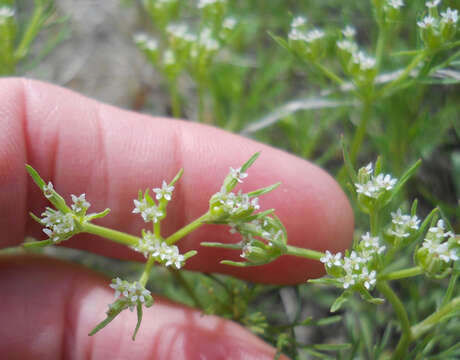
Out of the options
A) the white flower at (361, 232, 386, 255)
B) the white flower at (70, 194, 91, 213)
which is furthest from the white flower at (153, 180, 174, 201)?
the white flower at (361, 232, 386, 255)

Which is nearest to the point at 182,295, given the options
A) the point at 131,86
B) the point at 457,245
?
the point at 457,245

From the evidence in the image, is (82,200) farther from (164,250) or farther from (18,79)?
(18,79)

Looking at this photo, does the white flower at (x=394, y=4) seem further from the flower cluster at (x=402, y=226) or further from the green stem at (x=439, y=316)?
the green stem at (x=439, y=316)

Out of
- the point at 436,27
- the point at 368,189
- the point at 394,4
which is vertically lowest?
the point at 368,189

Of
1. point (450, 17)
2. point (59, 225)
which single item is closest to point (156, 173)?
point (59, 225)

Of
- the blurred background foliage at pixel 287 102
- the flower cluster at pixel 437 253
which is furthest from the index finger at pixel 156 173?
the flower cluster at pixel 437 253

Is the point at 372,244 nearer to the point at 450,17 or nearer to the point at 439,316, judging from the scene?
the point at 439,316

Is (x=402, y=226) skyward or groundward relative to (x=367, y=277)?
skyward
